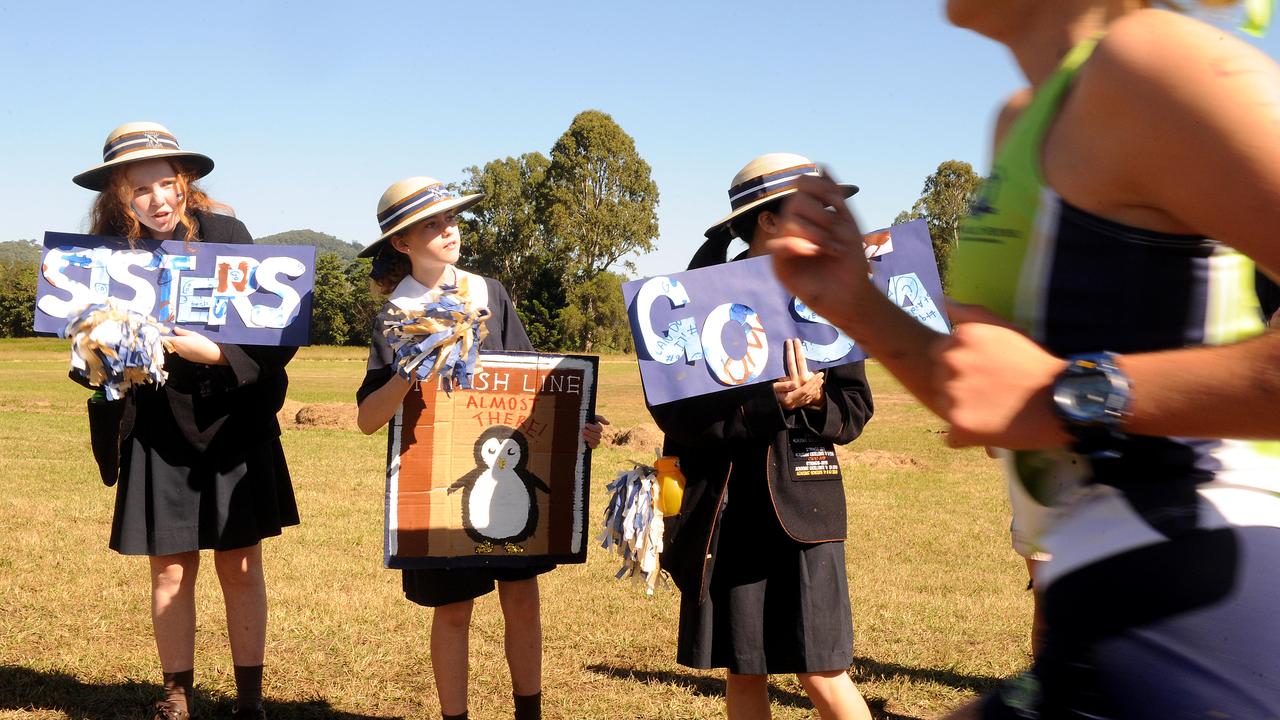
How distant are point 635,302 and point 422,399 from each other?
40.5 inches

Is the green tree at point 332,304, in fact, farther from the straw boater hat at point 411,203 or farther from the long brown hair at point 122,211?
the straw boater hat at point 411,203

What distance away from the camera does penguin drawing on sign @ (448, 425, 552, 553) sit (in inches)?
173

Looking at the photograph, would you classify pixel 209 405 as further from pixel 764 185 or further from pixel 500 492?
pixel 764 185

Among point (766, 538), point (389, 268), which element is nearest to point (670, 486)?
point (766, 538)

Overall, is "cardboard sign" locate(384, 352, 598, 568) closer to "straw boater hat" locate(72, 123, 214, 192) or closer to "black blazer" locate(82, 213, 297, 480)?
"black blazer" locate(82, 213, 297, 480)

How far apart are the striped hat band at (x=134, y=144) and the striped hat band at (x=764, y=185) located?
2.51 meters

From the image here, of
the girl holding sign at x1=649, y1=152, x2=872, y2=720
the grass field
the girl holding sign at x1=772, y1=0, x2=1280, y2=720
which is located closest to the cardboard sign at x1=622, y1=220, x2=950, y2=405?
the girl holding sign at x1=649, y1=152, x2=872, y2=720

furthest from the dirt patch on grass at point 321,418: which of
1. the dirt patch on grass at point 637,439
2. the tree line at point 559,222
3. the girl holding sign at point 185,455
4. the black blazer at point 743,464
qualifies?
the tree line at point 559,222

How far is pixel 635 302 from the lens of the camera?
4.01 metres

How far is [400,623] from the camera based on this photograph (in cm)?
647

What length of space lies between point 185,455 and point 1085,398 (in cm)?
432

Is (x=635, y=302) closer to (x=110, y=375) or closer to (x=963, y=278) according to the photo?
(x=110, y=375)

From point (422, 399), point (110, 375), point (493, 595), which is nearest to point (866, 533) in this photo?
point (493, 595)

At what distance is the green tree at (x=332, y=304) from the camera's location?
51.5 meters
